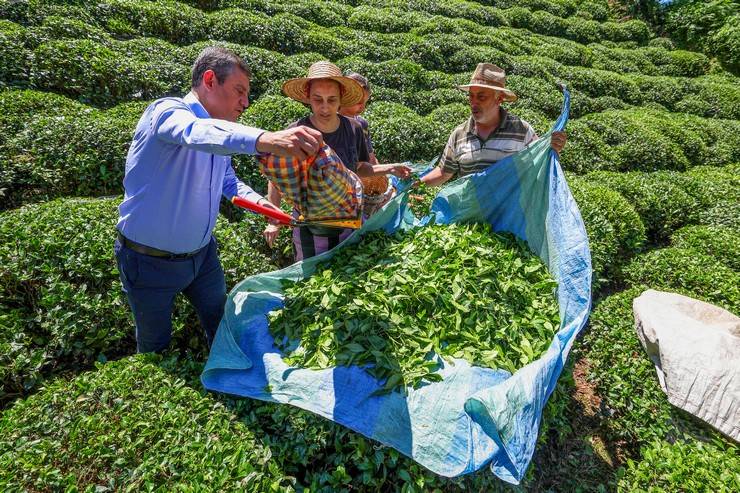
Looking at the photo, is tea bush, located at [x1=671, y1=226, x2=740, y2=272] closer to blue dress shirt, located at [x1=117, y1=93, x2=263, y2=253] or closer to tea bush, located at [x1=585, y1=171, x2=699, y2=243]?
tea bush, located at [x1=585, y1=171, x2=699, y2=243]

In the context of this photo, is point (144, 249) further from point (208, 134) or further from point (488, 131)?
point (488, 131)

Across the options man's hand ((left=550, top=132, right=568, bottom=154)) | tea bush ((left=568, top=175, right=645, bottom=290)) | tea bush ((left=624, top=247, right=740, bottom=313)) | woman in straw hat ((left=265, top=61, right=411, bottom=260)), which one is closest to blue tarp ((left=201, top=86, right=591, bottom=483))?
man's hand ((left=550, top=132, right=568, bottom=154))

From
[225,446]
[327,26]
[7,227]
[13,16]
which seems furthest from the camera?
[327,26]

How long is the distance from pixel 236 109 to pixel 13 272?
6.64 feet

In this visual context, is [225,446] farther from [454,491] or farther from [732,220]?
[732,220]

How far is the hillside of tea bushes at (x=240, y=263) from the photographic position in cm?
186

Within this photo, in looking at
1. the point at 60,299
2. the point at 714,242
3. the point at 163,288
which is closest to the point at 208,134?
the point at 163,288

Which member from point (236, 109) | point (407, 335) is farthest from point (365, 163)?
point (407, 335)

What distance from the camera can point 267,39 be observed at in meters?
8.16

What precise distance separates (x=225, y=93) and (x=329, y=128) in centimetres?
96

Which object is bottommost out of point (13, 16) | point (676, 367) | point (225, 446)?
point (225, 446)

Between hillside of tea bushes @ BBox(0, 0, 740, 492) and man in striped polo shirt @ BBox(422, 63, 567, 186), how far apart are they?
5.44ft

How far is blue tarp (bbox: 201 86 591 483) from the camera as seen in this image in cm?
167

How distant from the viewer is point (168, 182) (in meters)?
1.85
